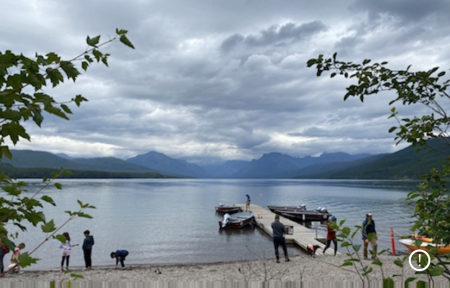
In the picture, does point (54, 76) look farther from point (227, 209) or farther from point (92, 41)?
point (227, 209)

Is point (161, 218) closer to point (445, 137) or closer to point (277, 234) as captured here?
point (277, 234)

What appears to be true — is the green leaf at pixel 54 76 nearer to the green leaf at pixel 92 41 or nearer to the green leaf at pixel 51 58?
the green leaf at pixel 51 58

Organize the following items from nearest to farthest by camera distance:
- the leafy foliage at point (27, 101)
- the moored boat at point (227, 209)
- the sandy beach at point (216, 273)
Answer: the leafy foliage at point (27, 101), the sandy beach at point (216, 273), the moored boat at point (227, 209)

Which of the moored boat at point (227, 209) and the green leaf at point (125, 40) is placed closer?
the green leaf at point (125, 40)

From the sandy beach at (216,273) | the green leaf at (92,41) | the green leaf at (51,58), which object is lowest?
the sandy beach at (216,273)

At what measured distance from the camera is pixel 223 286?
3.81 metres

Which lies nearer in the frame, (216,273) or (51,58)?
(51,58)

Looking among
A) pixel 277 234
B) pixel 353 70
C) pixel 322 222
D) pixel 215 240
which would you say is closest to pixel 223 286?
pixel 353 70

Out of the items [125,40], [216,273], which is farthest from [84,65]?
[216,273]

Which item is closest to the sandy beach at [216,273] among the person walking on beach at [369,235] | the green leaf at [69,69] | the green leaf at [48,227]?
the person walking on beach at [369,235]

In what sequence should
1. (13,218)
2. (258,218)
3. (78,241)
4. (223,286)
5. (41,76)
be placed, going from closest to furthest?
1. (41,76)
2. (13,218)
3. (223,286)
4. (78,241)
5. (258,218)

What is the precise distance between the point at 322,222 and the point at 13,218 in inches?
1970

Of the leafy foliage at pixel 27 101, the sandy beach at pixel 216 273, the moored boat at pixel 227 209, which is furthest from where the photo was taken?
the moored boat at pixel 227 209

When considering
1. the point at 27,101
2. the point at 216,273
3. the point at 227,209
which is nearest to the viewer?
the point at 27,101
